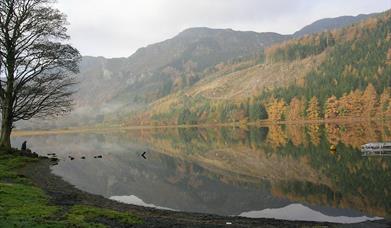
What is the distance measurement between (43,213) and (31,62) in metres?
33.1

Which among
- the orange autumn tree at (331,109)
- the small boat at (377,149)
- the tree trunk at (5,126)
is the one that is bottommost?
the small boat at (377,149)

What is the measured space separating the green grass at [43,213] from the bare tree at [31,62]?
24.7 metres

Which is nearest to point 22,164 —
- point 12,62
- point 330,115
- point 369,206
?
point 12,62

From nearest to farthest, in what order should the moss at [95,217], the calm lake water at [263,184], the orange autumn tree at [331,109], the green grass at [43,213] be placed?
1. the green grass at [43,213]
2. the moss at [95,217]
3. the calm lake water at [263,184]
4. the orange autumn tree at [331,109]

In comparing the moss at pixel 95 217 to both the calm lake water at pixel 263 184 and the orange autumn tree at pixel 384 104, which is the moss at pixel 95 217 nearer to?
the calm lake water at pixel 263 184

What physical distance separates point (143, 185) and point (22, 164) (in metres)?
14.5

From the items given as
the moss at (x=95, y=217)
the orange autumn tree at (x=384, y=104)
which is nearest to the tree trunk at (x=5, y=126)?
the moss at (x=95, y=217)

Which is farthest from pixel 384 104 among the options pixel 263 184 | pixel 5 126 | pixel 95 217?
pixel 95 217

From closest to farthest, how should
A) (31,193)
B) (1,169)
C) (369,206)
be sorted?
(31,193) < (369,206) < (1,169)

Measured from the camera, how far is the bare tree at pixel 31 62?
154 feet

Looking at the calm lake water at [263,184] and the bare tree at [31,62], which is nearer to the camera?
the calm lake water at [263,184]

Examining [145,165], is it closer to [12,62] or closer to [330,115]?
[12,62]

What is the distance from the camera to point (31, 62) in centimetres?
4862

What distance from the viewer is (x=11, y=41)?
46875 millimetres
